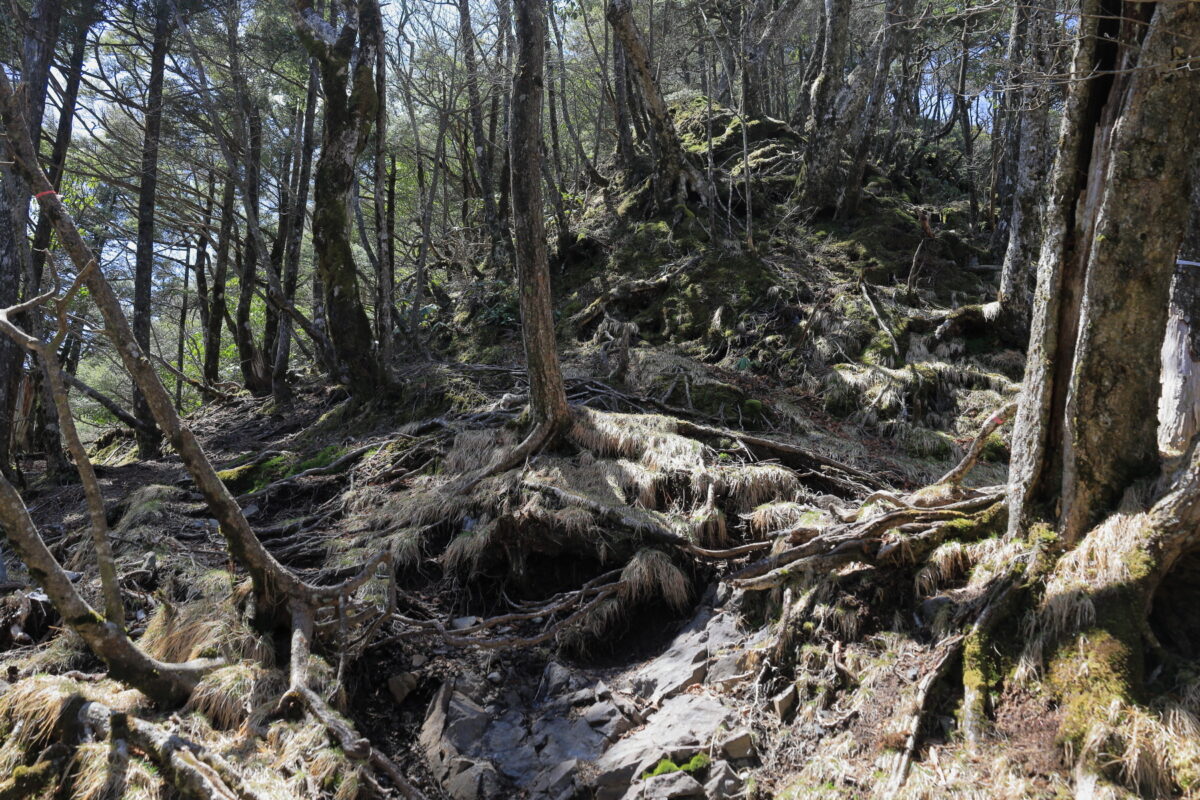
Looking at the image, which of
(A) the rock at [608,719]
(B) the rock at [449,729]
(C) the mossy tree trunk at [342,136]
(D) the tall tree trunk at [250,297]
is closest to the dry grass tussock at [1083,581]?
(A) the rock at [608,719]

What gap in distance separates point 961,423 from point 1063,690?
4.85 meters

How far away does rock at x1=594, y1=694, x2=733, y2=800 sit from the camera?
375cm

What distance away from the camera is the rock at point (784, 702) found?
12.9 ft

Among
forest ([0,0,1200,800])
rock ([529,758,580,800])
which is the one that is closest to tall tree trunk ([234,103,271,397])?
forest ([0,0,1200,800])

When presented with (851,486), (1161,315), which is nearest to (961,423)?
(851,486)

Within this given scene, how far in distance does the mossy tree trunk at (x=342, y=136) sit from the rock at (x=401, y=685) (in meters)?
4.92

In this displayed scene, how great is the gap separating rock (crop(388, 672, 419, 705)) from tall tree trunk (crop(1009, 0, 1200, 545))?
3767mm

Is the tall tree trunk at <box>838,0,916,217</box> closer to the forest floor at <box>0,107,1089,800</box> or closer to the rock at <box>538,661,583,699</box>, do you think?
the forest floor at <box>0,107,1089,800</box>

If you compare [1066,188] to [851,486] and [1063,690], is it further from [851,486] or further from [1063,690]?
[851,486]

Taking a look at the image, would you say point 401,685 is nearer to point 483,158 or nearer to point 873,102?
point 873,102

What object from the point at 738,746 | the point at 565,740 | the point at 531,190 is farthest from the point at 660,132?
the point at 738,746

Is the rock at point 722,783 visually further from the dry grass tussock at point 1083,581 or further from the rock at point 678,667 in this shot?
the dry grass tussock at point 1083,581

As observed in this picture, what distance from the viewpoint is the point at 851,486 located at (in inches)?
236

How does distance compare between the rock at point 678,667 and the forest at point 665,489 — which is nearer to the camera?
the forest at point 665,489
